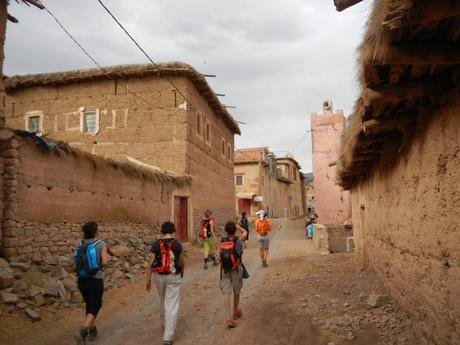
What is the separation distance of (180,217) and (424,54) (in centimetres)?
1336

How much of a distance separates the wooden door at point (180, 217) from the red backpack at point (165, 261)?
9.71 m

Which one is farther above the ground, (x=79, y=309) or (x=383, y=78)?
(x=383, y=78)

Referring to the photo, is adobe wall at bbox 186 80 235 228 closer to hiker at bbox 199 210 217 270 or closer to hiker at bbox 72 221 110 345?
hiker at bbox 199 210 217 270

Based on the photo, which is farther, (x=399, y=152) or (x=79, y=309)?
(x=79, y=309)

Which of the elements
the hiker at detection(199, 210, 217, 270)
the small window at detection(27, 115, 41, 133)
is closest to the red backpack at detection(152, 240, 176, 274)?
the hiker at detection(199, 210, 217, 270)

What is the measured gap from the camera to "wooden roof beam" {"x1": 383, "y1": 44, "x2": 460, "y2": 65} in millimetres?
2934

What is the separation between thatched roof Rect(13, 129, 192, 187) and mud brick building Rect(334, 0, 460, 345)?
6.21m

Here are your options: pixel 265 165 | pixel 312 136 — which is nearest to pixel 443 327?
pixel 312 136

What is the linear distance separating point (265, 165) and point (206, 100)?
18.2m

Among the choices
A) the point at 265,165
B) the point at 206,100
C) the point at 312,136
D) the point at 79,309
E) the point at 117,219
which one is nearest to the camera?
the point at 79,309

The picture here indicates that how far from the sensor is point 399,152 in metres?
5.25

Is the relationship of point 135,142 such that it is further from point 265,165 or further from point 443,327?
point 265,165

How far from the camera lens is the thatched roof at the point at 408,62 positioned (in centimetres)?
255

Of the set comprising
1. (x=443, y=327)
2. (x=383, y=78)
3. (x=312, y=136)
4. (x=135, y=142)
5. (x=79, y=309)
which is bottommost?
(x=79, y=309)
